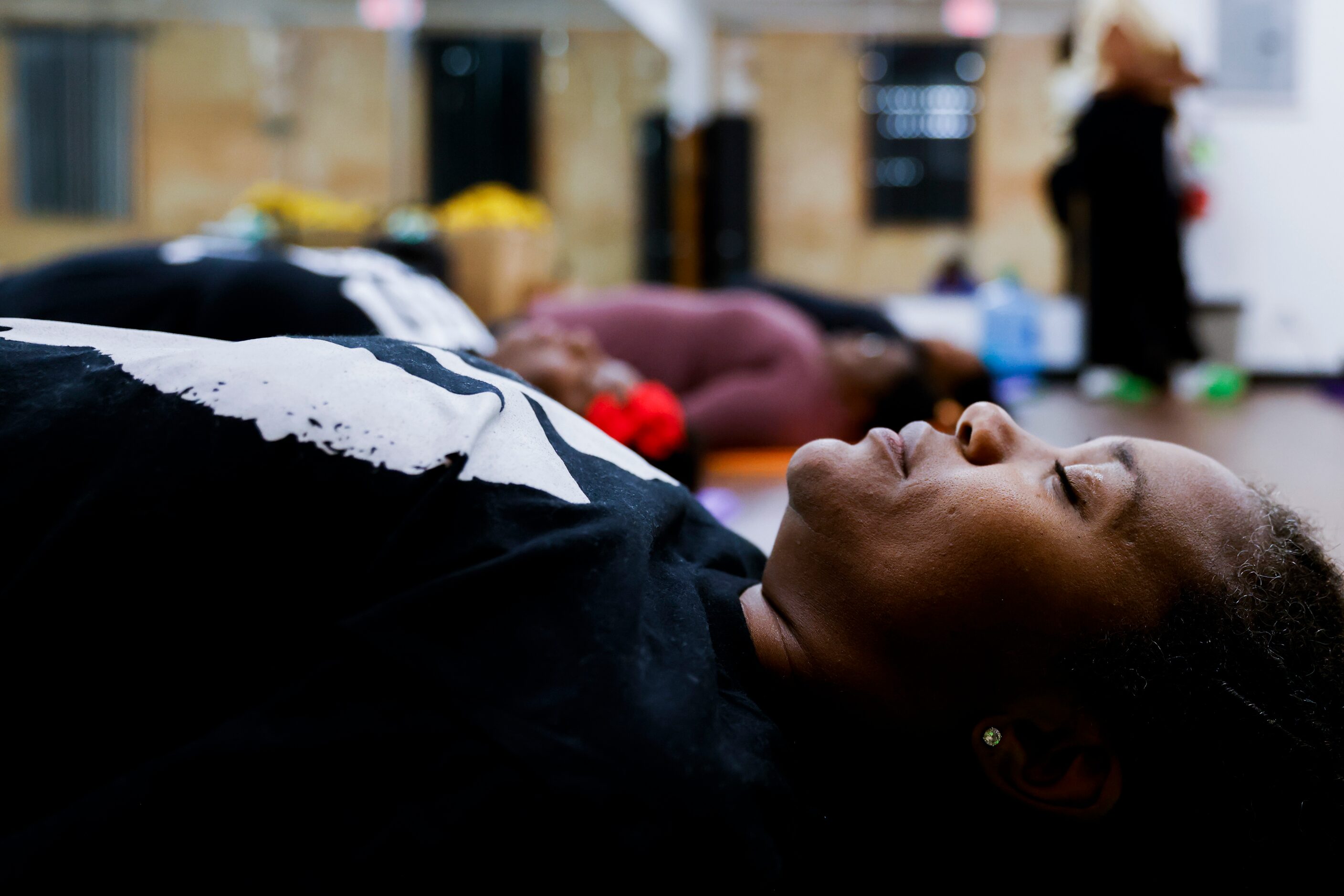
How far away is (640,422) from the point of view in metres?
2.28

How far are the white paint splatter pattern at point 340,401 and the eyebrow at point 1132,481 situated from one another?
441 millimetres

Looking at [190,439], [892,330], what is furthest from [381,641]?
[892,330]

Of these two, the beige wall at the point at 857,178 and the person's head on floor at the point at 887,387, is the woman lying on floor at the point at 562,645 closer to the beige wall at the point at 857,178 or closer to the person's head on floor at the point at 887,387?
the person's head on floor at the point at 887,387

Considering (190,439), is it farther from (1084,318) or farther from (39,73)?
(1084,318)

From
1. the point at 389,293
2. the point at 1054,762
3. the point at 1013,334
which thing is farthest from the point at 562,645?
the point at 1013,334

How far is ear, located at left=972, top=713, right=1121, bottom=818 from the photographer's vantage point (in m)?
0.84

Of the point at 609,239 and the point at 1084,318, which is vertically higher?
the point at 609,239

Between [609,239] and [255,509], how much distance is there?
23.7 ft

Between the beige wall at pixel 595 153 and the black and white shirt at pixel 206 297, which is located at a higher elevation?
the beige wall at pixel 595 153

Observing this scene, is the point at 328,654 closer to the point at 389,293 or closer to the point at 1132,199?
the point at 389,293

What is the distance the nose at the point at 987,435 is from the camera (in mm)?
937

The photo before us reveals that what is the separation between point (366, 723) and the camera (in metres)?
0.71

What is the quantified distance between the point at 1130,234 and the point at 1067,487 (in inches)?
189

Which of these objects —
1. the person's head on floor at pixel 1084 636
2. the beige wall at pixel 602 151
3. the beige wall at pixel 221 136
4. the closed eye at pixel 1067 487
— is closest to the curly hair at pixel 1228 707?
the person's head on floor at pixel 1084 636
